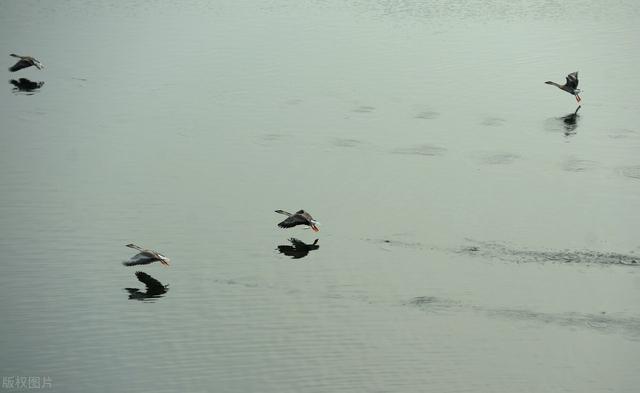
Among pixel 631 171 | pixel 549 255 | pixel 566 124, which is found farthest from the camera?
pixel 566 124

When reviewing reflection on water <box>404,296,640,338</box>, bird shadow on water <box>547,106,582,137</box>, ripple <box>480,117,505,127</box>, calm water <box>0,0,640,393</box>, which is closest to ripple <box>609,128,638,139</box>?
calm water <box>0,0,640,393</box>

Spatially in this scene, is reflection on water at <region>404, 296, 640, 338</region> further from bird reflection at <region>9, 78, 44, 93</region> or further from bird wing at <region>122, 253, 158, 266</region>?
bird reflection at <region>9, 78, 44, 93</region>

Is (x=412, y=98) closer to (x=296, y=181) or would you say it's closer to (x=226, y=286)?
(x=296, y=181)

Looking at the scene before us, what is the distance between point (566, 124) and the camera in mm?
35781

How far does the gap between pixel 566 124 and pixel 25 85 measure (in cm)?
2159

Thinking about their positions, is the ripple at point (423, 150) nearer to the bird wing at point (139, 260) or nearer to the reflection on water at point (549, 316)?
the reflection on water at point (549, 316)

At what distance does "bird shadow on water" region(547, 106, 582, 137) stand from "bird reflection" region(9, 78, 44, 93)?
66.6ft

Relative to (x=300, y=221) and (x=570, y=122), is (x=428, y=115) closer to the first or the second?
(x=570, y=122)

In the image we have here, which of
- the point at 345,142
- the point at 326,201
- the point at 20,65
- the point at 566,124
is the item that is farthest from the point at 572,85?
the point at 20,65

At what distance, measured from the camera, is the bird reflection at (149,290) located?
2406 centimetres

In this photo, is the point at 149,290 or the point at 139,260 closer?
the point at 149,290

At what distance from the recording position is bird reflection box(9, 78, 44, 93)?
3922 centimetres

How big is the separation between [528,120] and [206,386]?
19.6 m

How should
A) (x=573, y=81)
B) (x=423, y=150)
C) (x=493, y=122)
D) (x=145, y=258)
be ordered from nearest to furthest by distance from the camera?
(x=145, y=258) < (x=423, y=150) < (x=493, y=122) < (x=573, y=81)
